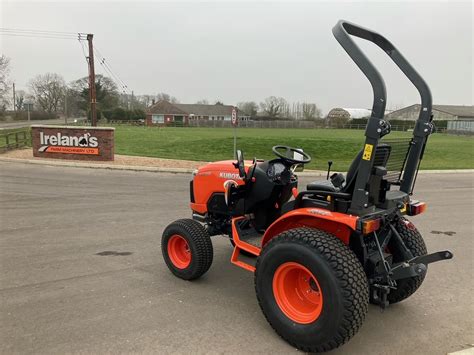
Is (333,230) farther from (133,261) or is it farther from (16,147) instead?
(16,147)

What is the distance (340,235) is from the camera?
3.13m

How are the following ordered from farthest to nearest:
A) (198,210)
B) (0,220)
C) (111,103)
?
(111,103)
(0,220)
(198,210)

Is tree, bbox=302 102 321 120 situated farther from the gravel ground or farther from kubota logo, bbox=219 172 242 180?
kubota logo, bbox=219 172 242 180

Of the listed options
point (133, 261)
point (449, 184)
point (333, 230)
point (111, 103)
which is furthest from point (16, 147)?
point (111, 103)

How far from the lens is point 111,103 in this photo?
255ft

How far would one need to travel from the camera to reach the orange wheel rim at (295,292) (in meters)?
3.10

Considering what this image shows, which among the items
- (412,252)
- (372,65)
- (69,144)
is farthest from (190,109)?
(372,65)

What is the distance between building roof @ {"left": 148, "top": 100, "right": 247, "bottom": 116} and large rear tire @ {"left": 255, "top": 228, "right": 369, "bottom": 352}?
85408mm

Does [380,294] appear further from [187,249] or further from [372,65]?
[187,249]

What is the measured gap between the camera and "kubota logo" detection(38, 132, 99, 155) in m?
15.3

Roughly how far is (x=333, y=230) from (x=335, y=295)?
584 millimetres

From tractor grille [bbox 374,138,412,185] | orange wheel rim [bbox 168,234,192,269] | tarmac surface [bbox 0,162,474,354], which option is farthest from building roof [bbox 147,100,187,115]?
tractor grille [bbox 374,138,412,185]

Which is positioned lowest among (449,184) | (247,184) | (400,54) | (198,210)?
(449,184)

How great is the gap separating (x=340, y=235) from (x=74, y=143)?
14.2 m
